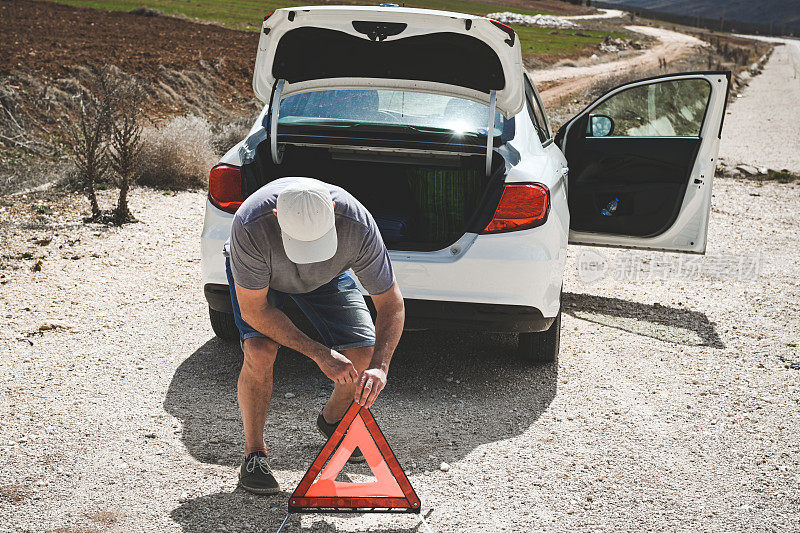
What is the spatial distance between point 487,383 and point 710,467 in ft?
4.41

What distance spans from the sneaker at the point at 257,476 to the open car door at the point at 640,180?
330cm

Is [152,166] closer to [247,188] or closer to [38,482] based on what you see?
[247,188]

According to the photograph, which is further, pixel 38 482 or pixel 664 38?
pixel 664 38

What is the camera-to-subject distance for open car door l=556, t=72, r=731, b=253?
5.79m

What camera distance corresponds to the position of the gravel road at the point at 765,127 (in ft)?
49.2

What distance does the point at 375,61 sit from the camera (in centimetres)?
459

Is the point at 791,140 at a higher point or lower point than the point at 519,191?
lower

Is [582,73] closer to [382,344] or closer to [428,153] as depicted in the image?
[428,153]

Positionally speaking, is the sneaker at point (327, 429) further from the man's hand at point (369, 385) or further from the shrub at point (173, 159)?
the shrub at point (173, 159)

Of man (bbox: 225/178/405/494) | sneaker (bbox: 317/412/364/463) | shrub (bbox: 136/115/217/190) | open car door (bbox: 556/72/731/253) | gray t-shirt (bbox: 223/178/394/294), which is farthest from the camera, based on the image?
shrub (bbox: 136/115/217/190)

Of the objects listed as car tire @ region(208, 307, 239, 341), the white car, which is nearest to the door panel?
the white car

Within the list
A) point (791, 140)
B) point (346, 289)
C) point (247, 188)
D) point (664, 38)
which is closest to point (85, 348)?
point (247, 188)

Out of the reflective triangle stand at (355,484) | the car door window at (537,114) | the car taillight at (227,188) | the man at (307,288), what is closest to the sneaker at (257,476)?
the man at (307,288)

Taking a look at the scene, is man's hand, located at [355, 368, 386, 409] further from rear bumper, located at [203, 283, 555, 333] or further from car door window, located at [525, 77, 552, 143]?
car door window, located at [525, 77, 552, 143]
